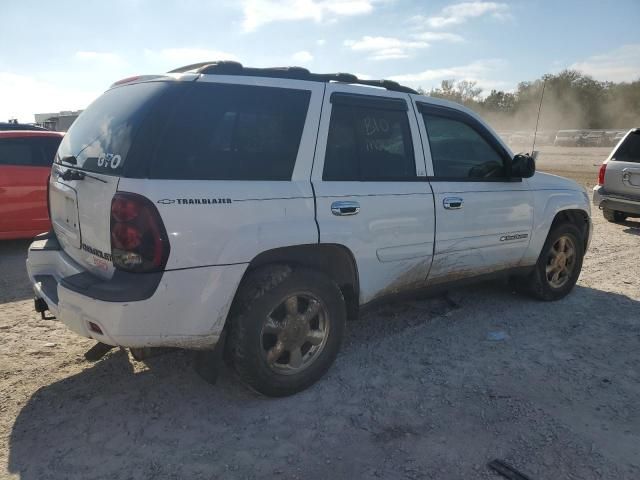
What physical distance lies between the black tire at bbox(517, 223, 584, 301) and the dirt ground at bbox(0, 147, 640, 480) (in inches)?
→ 19.4

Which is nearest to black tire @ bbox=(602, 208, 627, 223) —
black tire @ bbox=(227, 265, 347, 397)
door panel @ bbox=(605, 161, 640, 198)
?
door panel @ bbox=(605, 161, 640, 198)

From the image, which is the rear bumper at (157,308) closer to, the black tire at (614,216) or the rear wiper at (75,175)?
the rear wiper at (75,175)

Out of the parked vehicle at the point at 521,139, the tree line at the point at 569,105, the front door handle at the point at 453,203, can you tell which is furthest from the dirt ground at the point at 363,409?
the tree line at the point at 569,105

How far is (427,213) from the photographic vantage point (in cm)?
364

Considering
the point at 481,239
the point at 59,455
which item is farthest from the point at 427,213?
the point at 59,455

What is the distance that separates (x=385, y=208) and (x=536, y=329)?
1.99 m

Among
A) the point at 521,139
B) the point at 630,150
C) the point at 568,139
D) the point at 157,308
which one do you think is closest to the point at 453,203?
the point at 157,308

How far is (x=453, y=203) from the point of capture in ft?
12.5

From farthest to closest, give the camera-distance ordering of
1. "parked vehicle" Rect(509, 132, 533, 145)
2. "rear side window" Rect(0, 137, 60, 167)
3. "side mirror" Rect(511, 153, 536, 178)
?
"parked vehicle" Rect(509, 132, 533, 145) < "rear side window" Rect(0, 137, 60, 167) < "side mirror" Rect(511, 153, 536, 178)

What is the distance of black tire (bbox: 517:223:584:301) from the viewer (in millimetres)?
4840

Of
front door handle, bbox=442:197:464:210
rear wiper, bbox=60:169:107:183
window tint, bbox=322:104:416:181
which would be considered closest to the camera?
rear wiper, bbox=60:169:107:183

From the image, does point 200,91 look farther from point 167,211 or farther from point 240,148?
point 167,211

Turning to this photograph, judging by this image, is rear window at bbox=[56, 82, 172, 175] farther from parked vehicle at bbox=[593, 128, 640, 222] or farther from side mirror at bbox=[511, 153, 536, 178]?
parked vehicle at bbox=[593, 128, 640, 222]

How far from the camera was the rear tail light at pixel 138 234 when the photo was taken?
2469mm
